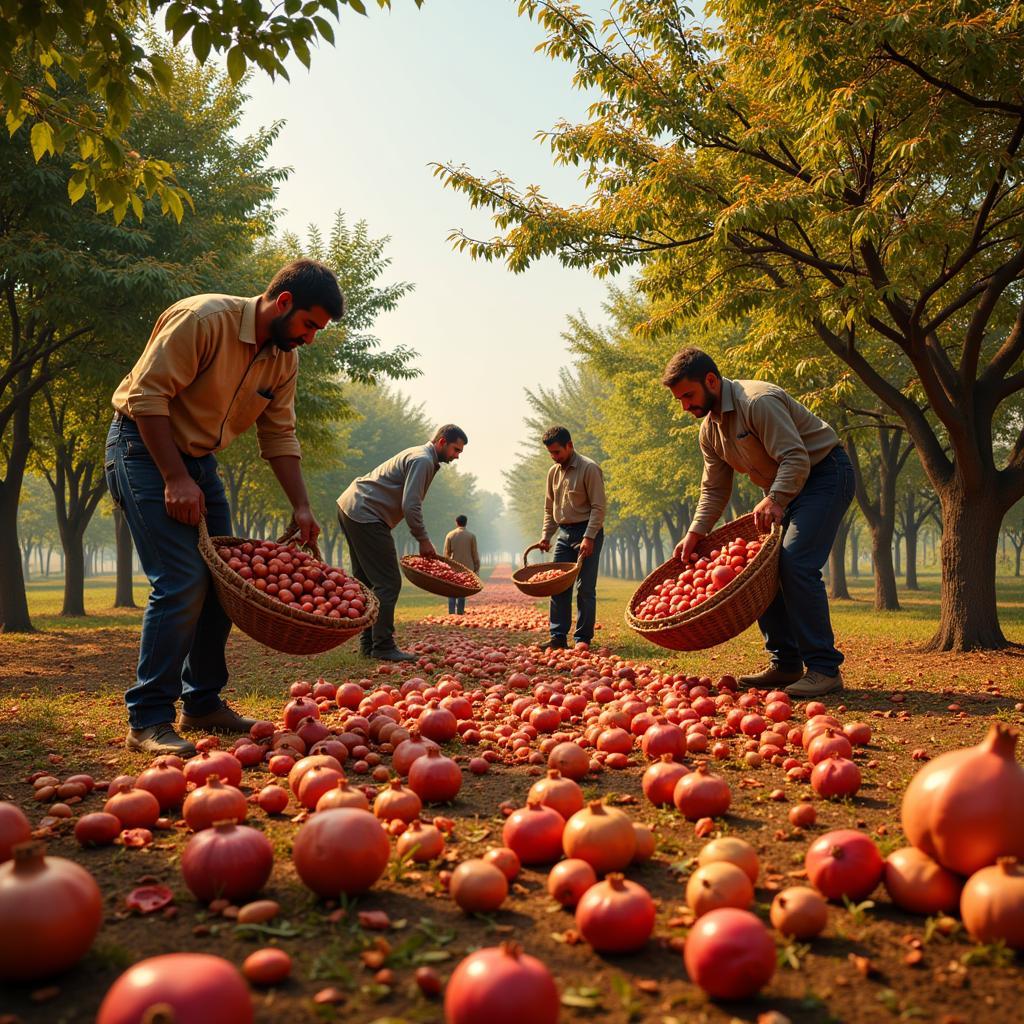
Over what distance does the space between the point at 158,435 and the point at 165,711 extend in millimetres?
1715

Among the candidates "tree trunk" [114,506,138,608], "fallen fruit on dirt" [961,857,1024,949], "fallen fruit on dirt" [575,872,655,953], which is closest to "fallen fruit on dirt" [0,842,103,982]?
"fallen fruit on dirt" [575,872,655,953]

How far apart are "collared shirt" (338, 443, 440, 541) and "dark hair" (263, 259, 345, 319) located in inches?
153

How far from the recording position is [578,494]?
10172mm

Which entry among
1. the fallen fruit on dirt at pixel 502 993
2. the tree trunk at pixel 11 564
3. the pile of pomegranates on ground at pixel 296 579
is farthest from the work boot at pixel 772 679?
the tree trunk at pixel 11 564

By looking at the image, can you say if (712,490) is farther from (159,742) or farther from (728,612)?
(159,742)

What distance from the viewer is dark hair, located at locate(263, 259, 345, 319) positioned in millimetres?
4922

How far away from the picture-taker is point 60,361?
15.0 m

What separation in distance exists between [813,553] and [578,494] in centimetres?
413

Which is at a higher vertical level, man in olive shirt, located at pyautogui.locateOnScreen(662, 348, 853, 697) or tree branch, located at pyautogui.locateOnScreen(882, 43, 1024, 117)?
tree branch, located at pyautogui.locateOnScreen(882, 43, 1024, 117)

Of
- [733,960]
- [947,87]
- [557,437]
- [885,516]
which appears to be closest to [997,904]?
[733,960]

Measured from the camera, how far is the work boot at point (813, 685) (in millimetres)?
6543

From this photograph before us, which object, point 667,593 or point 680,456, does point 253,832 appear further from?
point 680,456

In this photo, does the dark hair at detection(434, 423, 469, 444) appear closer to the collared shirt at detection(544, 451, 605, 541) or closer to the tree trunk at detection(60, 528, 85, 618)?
the collared shirt at detection(544, 451, 605, 541)

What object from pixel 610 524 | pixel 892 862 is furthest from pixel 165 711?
pixel 610 524
